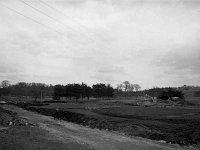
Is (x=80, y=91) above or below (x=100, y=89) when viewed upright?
below

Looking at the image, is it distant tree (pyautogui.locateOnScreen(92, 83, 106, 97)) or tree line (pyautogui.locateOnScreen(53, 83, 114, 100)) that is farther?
distant tree (pyautogui.locateOnScreen(92, 83, 106, 97))

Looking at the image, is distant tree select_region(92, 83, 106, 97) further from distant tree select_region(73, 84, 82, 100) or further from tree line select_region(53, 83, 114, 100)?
distant tree select_region(73, 84, 82, 100)

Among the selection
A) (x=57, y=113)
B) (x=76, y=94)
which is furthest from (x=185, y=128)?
(x=76, y=94)

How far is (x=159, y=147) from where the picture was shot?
21844mm

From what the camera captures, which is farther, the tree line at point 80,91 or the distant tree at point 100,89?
the distant tree at point 100,89

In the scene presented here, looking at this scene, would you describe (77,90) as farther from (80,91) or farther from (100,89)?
(100,89)

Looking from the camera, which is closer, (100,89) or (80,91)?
(80,91)

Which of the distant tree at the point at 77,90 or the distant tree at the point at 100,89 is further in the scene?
the distant tree at the point at 100,89

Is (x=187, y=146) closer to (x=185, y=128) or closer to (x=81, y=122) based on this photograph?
(x=185, y=128)

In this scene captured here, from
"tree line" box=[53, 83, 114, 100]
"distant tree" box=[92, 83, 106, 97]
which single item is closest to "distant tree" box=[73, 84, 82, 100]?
"tree line" box=[53, 83, 114, 100]

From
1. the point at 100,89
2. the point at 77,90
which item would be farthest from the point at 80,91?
the point at 100,89

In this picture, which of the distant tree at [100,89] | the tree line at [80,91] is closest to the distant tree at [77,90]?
the tree line at [80,91]

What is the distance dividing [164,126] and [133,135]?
4430 millimetres

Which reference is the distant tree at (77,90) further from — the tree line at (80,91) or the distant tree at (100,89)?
the distant tree at (100,89)
